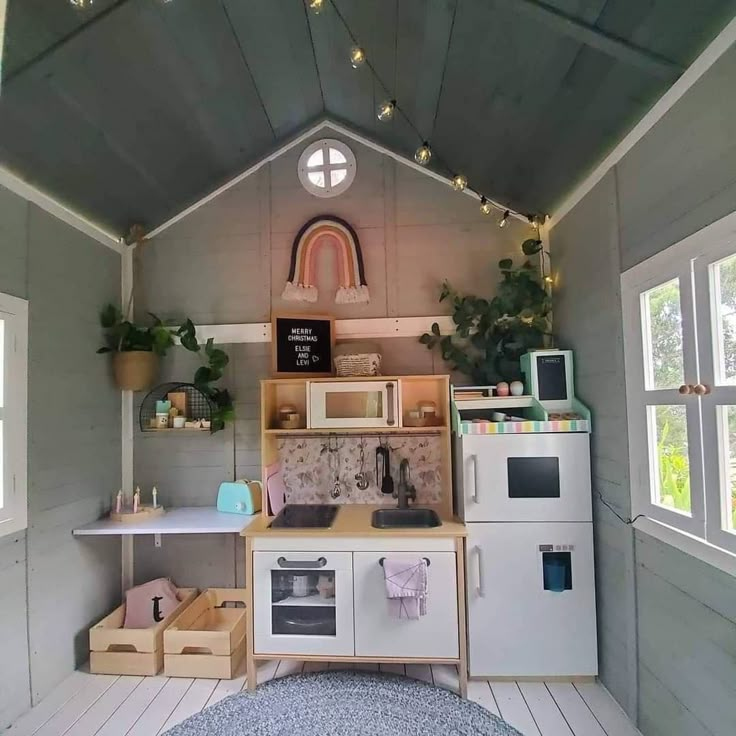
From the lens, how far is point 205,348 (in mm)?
2949

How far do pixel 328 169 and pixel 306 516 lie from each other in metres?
2.10

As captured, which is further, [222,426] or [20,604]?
[222,426]

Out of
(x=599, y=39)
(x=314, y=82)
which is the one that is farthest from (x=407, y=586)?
(x=314, y=82)

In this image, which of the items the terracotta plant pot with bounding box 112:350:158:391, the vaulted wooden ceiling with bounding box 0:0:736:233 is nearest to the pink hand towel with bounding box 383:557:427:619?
the terracotta plant pot with bounding box 112:350:158:391

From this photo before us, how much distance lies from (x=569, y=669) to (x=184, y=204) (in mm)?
3363

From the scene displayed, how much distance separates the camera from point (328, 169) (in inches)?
120

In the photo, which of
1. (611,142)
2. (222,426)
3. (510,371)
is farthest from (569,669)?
(611,142)

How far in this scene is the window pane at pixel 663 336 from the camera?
1.77 metres

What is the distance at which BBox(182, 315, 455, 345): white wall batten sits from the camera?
2.96 meters

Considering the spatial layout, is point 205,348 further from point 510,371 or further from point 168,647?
point 510,371

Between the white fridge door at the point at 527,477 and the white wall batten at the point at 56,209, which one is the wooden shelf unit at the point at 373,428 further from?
the white wall batten at the point at 56,209

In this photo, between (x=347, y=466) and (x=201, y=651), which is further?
(x=347, y=466)

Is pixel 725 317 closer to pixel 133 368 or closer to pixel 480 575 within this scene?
pixel 480 575

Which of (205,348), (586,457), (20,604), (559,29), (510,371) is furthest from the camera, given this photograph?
(205,348)
